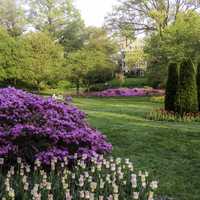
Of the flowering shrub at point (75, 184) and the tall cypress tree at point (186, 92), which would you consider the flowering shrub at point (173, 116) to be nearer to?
the tall cypress tree at point (186, 92)

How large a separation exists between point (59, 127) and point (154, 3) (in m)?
32.4

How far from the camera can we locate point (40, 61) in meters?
→ 27.2

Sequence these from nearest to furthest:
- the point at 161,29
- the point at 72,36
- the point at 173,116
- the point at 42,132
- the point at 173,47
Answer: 1. the point at 42,132
2. the point at 173,116
3. the point at 173,47
4. the point at 161,29
5. the point at 72,36

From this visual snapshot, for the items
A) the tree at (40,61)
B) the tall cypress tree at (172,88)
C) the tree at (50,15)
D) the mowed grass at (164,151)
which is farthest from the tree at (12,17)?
the mowed grass at (164,151)

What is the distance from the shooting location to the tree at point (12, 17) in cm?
4009

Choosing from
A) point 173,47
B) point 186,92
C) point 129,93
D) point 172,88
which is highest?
point 173,47

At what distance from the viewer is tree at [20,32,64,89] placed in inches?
1053

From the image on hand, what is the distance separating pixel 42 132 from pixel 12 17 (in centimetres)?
3745

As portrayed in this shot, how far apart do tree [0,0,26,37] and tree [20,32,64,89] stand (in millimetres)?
11524

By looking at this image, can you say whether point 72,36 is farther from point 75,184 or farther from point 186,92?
point 75,184

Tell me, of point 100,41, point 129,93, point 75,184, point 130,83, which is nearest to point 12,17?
point 100,41

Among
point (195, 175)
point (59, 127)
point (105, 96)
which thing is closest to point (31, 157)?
point (59, 127)

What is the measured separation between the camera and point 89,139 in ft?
16.9

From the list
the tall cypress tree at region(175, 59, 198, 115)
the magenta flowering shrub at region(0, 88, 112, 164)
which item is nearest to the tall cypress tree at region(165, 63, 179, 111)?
the tall cypress tree at region(175, 59, 198, 115)
